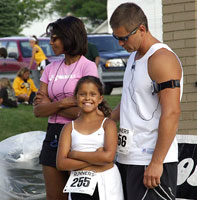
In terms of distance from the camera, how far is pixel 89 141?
3615 millimetres

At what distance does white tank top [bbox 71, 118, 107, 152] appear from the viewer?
3.61m

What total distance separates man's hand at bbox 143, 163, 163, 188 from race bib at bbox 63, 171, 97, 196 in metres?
0.38

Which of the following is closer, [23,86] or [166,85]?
[166,85]

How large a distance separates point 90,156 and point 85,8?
56287 millimetres

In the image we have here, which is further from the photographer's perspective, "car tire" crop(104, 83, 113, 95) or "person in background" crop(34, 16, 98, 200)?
"car tire" crop(104, 83, 113, 95)

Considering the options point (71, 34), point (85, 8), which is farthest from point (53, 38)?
point (85, 8)

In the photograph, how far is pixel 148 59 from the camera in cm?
339

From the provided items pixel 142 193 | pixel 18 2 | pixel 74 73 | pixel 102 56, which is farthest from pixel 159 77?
pixel 18 2

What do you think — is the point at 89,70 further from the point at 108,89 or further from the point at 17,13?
the point at 17,13

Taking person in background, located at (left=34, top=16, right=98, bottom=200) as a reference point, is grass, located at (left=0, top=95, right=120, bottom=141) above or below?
below

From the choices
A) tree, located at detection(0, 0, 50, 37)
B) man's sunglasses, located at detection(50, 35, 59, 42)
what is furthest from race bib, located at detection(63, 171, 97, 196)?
tree, located at detection(0, 0, 50, 37)

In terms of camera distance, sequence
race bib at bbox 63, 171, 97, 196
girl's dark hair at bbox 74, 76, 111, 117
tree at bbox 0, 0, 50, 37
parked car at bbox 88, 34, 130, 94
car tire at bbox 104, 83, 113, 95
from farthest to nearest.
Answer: tree at bbox 0, 0, 50, 37, car tire at bbox 104, 83, 113, 95, parked car at bbox 88, 34, 130, 94, girl's dark hair at bbox 74, 76, 111, 117, race bib at bbox 63, 171, 97, 196

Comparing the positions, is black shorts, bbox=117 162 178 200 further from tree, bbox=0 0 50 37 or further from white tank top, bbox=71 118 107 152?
tree, bbox=0 0 50 37

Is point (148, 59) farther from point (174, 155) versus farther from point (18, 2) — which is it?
point (18, 2)
